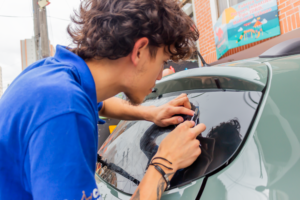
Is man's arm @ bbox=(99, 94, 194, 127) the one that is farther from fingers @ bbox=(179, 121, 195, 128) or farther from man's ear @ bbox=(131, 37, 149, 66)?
man's ear @ bbox=(131, 37, 149, 66)

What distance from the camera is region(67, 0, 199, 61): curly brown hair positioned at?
1.06 m

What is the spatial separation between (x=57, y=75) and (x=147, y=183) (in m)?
0.51

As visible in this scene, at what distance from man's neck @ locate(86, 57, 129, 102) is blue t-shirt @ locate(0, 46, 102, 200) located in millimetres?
240

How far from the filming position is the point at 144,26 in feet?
3.52

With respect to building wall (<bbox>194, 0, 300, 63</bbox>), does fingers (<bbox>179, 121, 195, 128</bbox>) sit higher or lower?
lower

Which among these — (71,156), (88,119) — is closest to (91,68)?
(88,119)

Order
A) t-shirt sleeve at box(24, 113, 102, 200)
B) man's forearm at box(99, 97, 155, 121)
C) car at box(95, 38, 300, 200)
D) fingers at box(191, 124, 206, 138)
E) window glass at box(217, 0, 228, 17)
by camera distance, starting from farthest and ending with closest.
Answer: window glass at box(217, 0, 228, 17) → man's forearm at box(99, 97, 155, 121) → fingers at box(191, 124, 206, 138) → car at box(95, 38, 300, 200) → t-shirt sleeve at box(24, 113, 102, 200)

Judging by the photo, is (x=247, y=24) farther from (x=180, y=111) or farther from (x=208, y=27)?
(x=180, y=111)

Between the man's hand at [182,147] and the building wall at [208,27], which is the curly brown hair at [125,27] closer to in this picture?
the man's hand at [182,147]

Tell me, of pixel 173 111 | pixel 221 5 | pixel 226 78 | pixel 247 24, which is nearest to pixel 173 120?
pixel 173 111

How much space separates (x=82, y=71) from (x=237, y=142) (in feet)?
2.19

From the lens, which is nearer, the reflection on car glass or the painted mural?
the reflection on car glass

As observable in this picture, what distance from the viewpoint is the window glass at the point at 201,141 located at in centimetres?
84

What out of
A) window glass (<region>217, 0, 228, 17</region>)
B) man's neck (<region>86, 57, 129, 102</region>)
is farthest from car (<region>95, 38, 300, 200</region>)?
window glass (<region>217, 0, 228, 17</region>)
